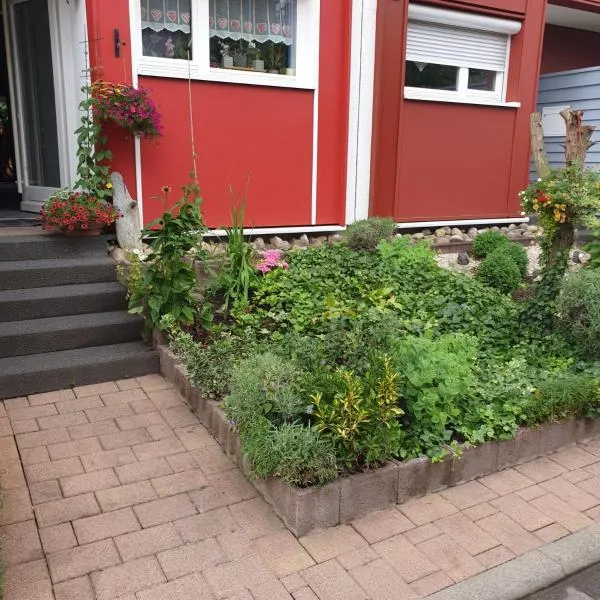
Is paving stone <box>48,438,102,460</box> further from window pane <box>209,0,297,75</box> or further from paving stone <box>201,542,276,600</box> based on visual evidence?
window pane <box>209,0,297,75</box>

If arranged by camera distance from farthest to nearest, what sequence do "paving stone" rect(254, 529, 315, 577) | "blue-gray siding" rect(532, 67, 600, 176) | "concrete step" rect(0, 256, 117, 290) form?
"blue-gray siding" rect(532, 67, 600, 176), "concrete step" rect(0, 256, 117, 290), "paving stone" rect(254, 529, 315, 577)

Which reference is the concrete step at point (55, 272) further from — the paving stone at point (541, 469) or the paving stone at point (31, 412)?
the paving stone at point (541, 469)

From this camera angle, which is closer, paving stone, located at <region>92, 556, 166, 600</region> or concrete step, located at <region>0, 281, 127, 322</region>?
paving stone, located at <region>92, 556, 166, 600</region>

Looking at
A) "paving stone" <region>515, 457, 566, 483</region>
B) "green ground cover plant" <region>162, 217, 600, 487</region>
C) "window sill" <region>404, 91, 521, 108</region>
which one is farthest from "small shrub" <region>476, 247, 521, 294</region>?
"window sill" <region>404, 91, 521, 108</region>

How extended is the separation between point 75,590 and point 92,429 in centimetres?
146

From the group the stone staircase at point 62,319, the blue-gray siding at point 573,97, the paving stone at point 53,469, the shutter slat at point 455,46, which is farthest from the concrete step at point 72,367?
the blue-gray siding at point 573,97

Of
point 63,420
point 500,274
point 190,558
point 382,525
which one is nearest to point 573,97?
point 500,274

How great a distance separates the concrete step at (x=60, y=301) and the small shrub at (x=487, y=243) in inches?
161

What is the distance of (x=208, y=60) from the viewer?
6.30 meters

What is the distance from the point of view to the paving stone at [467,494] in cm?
336

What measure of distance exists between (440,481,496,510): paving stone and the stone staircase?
2466mm

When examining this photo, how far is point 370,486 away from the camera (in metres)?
3.17

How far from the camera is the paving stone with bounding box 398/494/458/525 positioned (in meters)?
3.20

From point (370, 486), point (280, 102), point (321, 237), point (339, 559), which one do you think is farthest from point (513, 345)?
point (280, 102)
